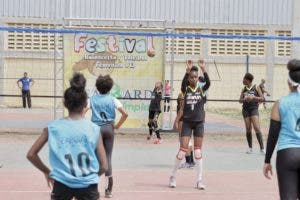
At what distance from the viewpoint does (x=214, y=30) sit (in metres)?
32.9

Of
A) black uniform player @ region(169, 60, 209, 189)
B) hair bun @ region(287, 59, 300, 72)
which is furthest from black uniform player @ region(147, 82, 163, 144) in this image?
hair bun @ region(287, 59, 300, 72)

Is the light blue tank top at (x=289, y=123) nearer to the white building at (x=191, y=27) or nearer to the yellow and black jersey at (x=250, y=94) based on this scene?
the yellow and black jersey at (x=250, y=94)

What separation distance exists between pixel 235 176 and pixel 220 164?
156 centimetres

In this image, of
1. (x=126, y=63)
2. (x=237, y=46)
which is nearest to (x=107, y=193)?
(x=126, y=63)

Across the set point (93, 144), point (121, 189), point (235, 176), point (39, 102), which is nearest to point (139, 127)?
point (235, 176)

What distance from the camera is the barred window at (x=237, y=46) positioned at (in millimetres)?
A: 32812

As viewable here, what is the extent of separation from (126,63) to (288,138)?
39.7 feet

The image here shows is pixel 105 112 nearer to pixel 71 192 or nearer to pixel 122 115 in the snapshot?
pixel 122 115

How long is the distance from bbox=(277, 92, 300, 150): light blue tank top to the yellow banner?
11.9 m

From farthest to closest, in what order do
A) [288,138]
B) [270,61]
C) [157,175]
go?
[270,61]
[157,175]
[288,138]

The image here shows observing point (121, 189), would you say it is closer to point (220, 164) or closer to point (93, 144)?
point (220, 164)

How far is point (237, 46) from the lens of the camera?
3288cm

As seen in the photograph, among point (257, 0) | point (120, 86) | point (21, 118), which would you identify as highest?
point (257, 0)

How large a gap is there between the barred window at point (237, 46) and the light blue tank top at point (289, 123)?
27.0 meters
